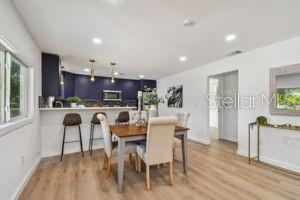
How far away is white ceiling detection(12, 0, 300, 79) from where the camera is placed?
6.27ft

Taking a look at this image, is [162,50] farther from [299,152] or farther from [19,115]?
[299,152]

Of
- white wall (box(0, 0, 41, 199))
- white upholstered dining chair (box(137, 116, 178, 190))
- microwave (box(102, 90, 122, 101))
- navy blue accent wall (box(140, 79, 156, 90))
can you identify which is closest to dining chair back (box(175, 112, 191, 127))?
white upholstered dining chair (box(137, 116, 178, 190))

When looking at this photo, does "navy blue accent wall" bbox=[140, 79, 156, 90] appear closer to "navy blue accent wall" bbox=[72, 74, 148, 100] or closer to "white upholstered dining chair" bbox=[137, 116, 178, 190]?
"navy blue accent wall" bbox=[72, 74, 148, 100]

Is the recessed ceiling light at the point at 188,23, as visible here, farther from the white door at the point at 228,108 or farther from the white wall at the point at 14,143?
the white door at the point at 228,108

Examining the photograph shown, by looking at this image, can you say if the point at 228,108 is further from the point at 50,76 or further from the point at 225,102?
the point at 50,76

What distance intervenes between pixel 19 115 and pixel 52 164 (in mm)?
1225

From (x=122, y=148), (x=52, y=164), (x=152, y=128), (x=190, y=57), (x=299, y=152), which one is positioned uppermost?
(x=190, y=57)

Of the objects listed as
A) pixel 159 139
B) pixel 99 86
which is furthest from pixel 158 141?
pixel 99 86

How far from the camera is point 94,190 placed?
2203 mm

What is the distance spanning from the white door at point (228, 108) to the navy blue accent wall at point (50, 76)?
198 inches

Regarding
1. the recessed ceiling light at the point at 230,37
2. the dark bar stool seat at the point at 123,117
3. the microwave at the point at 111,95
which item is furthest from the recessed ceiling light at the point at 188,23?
the microwave at the point at 111,95

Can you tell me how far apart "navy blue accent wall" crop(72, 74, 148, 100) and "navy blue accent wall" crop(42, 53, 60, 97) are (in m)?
2.91

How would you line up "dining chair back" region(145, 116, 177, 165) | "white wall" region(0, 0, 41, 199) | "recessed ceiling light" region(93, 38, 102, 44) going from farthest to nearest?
"recessed ceiling light" region(93, 38, 102, 44) < "dining chair back" region(145, 116, 177, 165) < "white wall" region(0, 0, 41, 199)

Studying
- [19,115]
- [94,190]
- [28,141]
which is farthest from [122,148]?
[19,115]
